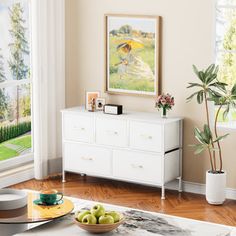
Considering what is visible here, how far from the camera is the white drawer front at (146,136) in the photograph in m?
6.57

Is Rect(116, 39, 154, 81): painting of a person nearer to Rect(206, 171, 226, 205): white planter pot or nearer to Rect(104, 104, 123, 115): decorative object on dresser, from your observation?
Rect(104, 104, 123, 115): decorative object on dresser

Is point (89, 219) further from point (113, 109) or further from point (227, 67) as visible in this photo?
point (227, 67)

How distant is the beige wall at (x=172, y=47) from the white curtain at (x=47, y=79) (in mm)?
197

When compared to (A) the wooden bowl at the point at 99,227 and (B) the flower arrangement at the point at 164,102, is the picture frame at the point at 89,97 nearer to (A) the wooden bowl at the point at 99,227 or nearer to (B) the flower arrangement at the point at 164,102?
(B) the flower arrangement at the point at 164,102

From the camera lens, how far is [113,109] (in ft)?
22.8

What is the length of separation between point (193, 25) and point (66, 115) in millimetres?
1672

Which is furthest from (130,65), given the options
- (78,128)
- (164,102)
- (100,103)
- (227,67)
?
(227,67)

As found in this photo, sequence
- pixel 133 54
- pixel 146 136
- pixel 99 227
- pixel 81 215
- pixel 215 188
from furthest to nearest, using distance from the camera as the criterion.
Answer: pixel 133 54, pixel 146 136, pixel 215 188, pixel 81 215, pixel 99 227

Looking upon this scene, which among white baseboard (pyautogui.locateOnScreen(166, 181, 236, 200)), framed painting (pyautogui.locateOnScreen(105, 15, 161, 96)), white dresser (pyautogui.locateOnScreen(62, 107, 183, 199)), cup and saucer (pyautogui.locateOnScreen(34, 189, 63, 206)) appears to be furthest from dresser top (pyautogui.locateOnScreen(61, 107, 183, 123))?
cup and saucer (pyautogui.locateOnScreen(34, 189, 63, 206))

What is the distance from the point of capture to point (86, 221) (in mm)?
4500

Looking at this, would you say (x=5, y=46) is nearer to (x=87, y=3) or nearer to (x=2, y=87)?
(x=2, y=87)

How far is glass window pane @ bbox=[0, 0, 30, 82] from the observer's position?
22.9 ft

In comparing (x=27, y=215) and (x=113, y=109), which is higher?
(x=113, y=109)

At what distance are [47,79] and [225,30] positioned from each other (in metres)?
2.00
